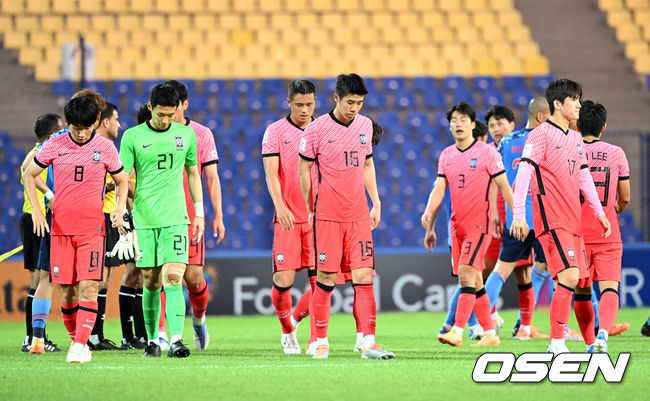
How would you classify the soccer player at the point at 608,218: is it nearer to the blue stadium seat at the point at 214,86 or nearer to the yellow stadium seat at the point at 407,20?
the blue stadium seat at the point at 214,86

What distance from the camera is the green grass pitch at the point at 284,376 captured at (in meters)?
5.55

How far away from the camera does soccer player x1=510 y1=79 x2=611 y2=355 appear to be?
7.21 meters

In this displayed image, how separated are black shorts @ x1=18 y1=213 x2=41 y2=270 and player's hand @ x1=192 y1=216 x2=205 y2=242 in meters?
1.66

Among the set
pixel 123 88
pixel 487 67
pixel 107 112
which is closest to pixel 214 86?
pixel 123 88

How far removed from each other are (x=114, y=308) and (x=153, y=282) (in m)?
6.05

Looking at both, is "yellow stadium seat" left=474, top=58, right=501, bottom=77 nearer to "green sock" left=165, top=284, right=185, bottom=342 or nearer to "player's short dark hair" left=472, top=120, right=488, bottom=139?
"player's short dark hair" left=472, top=120, right=488, bottom=139

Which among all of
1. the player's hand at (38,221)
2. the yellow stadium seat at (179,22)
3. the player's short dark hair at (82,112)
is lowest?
the player's hand at (38,221)

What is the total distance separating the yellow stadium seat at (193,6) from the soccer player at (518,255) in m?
13.9

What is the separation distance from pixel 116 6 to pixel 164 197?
16.4 m

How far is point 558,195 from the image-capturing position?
7.29 m

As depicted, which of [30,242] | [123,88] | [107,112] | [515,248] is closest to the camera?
[107,112]

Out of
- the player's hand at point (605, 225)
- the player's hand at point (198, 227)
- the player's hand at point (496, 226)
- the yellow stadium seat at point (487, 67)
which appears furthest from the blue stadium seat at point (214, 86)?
the player's hand at point (605, 225)

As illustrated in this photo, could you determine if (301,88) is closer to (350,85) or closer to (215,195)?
(350,85)

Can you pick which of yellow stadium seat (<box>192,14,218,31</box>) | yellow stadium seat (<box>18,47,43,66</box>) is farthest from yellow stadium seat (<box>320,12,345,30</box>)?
yellow stadium seat (<box>18,47,43,66</box>)
